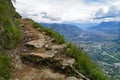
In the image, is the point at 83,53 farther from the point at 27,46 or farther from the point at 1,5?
the point at 1,5

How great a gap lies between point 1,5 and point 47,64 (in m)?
6.02

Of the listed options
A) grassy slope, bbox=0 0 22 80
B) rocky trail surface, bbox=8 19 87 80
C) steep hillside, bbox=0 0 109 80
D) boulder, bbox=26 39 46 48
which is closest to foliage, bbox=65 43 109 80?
steep hillside, bbox=0 0 109 80

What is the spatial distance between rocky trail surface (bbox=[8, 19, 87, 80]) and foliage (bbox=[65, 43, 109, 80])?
0.29 m

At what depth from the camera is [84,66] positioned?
44.3 ft

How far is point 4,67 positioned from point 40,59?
2.25m

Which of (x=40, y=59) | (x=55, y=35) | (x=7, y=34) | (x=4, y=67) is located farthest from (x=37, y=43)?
(x=4, y=67)

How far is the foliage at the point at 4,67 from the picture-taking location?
468 inches

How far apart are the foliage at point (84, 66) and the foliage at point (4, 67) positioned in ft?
10.0

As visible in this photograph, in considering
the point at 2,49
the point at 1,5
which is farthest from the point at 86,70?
the point at 1,5

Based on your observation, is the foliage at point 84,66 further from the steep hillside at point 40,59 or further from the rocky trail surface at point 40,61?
the rocky trail surface at point 40,61

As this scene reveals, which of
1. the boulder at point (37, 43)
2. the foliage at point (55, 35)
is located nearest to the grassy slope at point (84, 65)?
the foliage at point (55, 35)

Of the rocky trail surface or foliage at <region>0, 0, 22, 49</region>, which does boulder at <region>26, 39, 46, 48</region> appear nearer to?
the rocky trail surface

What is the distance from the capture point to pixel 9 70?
12.5m

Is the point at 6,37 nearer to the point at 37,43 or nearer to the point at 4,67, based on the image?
the point at 37,43
